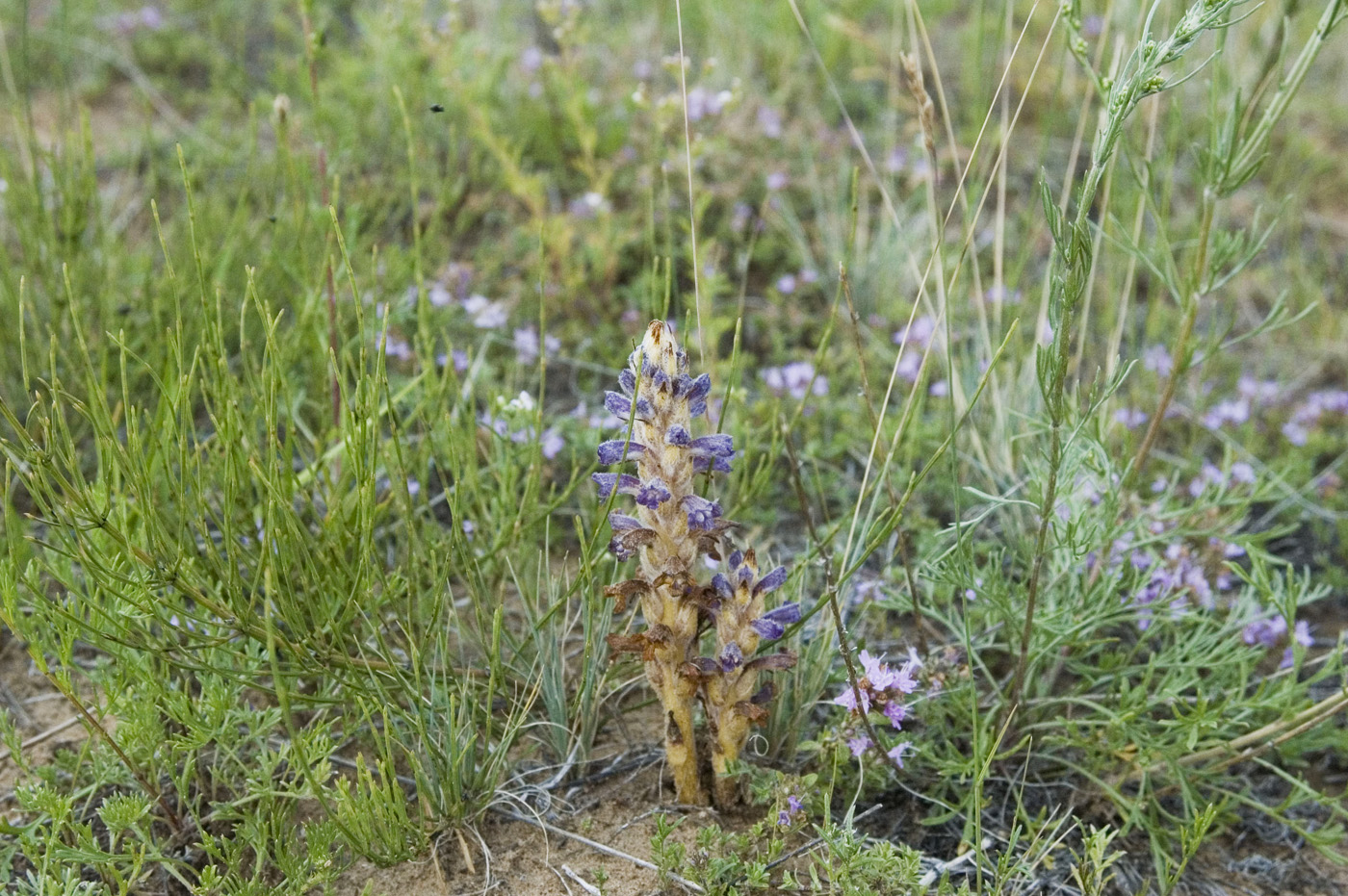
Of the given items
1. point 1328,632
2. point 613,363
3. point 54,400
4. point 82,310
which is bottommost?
point 1328,632

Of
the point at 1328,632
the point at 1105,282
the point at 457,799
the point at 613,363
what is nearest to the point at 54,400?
the point at 457,799

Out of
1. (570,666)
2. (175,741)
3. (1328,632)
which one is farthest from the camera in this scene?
(1328,632)

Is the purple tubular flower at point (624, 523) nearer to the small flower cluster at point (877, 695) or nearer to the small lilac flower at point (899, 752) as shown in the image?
the small flower cluster at point (877, 695)

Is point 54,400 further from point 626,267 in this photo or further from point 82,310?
point 626,267

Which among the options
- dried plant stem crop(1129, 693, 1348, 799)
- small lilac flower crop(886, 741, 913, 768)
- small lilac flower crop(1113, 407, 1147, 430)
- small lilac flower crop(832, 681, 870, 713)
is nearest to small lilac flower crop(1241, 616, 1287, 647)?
dried plant stem crop(1129, 693, 1348, 799)

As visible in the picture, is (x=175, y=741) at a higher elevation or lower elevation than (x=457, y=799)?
higher

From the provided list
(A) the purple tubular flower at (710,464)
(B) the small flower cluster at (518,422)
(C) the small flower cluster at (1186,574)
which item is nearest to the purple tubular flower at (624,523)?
(A) the purple tubular flower at (710,464)

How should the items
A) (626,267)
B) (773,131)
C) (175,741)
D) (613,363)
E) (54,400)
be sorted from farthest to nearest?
(773,131)
(626,267)
(613,363)
(175,741)
(54,400)

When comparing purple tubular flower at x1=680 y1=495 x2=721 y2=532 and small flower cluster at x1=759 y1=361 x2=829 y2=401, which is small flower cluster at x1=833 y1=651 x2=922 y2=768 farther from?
small flower cluster at x1=759 y1=361 x2=829 y2=401
